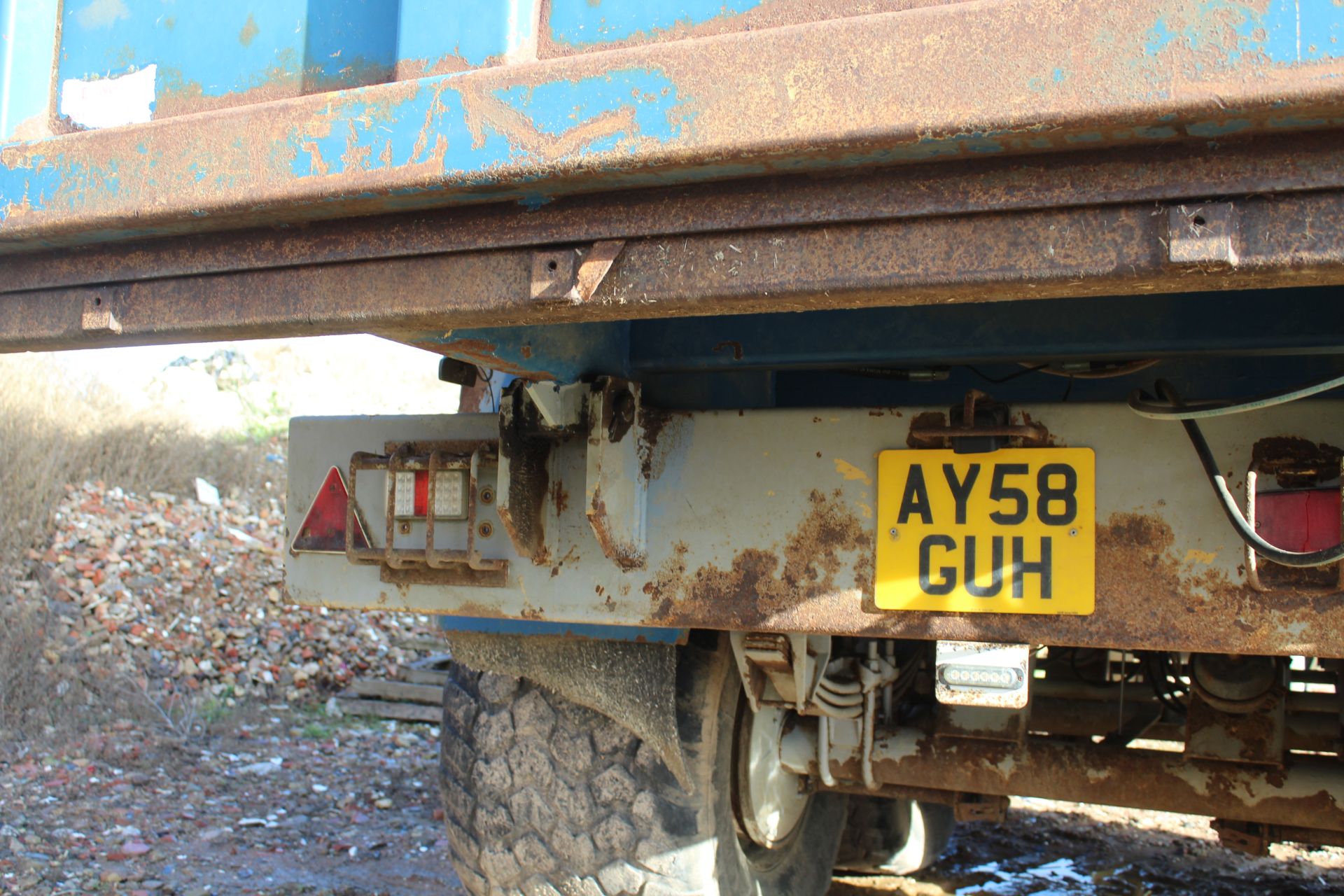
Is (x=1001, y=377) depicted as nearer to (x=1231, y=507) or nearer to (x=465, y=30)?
(x=1231, y=507)

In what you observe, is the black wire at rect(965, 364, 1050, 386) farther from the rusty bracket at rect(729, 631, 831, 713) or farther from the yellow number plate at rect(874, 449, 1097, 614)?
the rusty bracket at rect(729, 631, 831, 713)

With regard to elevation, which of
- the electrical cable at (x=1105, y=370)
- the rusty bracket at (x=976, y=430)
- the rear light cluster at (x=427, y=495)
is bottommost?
the rear light cluster at (x=427, y=495)

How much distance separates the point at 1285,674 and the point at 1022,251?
156 centimetres

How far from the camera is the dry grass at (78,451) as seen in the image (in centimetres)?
612

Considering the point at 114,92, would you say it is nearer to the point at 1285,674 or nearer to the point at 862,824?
the point at 1285,674

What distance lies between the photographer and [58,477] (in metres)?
6.45

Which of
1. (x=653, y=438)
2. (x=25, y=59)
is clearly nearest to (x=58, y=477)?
(x=25, y=59)

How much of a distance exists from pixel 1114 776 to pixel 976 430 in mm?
926

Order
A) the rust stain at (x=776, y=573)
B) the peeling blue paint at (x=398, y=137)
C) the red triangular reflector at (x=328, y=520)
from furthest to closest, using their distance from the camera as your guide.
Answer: the red triangular reflector at (x=328, y=520) < the rust stain at (x=776, y=573) < the peeling blue paint at (x=398, y=137)

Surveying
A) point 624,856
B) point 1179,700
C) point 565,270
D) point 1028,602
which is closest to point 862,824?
point 1179,700

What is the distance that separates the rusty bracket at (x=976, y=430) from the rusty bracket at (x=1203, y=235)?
1.97 feet

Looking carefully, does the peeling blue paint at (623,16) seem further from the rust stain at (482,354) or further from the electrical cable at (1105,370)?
the electrical cable at (1105,370)

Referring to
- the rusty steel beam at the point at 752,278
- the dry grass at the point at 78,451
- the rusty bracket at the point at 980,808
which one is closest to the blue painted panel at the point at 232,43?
the rusty steel beam at the point at 752,278

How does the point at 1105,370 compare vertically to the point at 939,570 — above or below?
above
